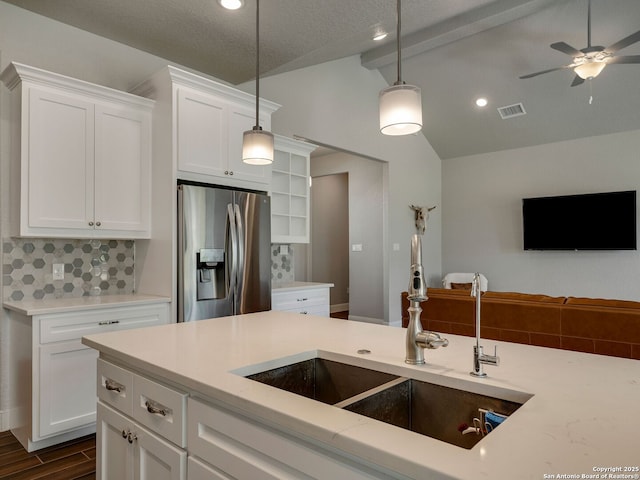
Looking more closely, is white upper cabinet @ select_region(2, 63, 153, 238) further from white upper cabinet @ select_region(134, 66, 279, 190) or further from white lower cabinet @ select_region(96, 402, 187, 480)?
white lower cabinet @ select_region(96, 402, 187, 480)

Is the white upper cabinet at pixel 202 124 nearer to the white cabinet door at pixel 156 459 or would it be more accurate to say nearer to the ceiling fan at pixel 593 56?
the white cabinet door at pixel 156 459

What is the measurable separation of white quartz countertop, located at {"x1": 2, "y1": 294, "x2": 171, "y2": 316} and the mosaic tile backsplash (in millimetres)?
104

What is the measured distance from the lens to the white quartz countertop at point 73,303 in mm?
2555

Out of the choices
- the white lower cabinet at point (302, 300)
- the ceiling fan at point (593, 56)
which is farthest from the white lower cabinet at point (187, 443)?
the ceiling fan at point (593, 56)

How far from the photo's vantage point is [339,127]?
557 cm

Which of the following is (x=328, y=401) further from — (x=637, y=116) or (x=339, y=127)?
(x=637, y=116)

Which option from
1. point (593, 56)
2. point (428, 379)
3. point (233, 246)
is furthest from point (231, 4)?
point (593, 56)

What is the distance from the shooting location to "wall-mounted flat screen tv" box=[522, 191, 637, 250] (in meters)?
5.92

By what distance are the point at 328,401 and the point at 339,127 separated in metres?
4.55

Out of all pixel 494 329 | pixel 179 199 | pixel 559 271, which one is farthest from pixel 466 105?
pixel 179 199

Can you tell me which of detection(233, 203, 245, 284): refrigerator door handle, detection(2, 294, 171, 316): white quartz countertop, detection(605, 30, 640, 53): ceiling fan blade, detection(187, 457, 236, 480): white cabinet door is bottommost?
detection(187, 457, 236, 480): white cabinet door

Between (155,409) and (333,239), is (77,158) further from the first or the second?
(333,239)

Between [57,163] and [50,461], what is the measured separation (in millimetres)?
1817

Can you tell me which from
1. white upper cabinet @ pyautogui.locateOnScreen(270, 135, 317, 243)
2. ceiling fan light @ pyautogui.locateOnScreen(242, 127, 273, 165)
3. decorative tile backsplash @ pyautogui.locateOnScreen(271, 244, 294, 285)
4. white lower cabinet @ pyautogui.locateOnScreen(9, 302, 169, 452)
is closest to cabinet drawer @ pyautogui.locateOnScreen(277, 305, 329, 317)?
decorative tile backsplash @ pyautogui.locateOnScreen(271, 244, 294, 285)
